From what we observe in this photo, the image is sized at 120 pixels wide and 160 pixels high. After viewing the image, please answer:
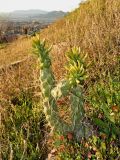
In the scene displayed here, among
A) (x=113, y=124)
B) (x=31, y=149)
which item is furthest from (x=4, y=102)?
(x=113, y=124)

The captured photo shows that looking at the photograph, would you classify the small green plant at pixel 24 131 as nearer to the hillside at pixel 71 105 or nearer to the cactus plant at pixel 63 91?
the hillside at pixel 71 105

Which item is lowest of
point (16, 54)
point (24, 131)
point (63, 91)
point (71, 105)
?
point (16, 54)

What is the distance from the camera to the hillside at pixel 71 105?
5.21 metres

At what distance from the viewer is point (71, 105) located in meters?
5.38

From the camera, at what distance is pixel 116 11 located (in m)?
8.02

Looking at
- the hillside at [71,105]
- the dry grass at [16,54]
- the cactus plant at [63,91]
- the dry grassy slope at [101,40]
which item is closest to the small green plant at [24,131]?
the hillside at [71,105]

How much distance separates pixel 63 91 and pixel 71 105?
241mm

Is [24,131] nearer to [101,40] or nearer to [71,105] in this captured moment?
[71,105]

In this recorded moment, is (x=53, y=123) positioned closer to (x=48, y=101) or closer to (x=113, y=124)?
(x=48, y=101)

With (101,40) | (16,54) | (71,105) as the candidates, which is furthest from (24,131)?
(16,54)

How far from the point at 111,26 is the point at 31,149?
3.24 m

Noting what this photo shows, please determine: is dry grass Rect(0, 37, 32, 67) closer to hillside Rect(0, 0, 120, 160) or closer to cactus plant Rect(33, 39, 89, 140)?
hillside Rect(0, 0, 120, 160)

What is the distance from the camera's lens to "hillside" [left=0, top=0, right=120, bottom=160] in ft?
17.1

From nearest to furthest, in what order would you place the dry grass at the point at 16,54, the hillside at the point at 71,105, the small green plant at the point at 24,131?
the hillside at the point at 71,105, the small green plant at the point at 24,131, the dry grass at the point at 16,54
